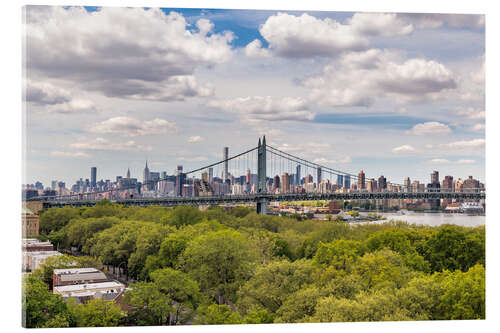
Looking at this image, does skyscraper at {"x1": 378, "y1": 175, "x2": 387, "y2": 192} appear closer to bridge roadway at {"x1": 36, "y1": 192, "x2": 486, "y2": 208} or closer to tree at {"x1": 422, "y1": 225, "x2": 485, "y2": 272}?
bridge roadway at {"x1": 36, "y1": 192, "x2": 486, "y2": 208}

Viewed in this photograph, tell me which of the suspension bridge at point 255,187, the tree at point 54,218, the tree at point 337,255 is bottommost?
the tree at point 337,255

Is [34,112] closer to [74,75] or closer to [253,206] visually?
[74,75]

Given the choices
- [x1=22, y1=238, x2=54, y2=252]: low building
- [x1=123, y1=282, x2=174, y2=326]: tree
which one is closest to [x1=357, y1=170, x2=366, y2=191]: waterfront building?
[x1=123, y1=282, x2=174, y2=326]: tree

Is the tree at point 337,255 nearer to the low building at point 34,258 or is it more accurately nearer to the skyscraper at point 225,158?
the skyscraper at point 225,158

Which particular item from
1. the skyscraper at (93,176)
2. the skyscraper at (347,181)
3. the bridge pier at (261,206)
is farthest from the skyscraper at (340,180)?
the skyscraper at (93,176)

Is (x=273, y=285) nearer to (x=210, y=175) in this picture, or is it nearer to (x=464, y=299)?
(x=464, y=299)

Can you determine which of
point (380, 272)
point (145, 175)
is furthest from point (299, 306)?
point (145, 175)

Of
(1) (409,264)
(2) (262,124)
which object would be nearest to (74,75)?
(2) (262,124)
